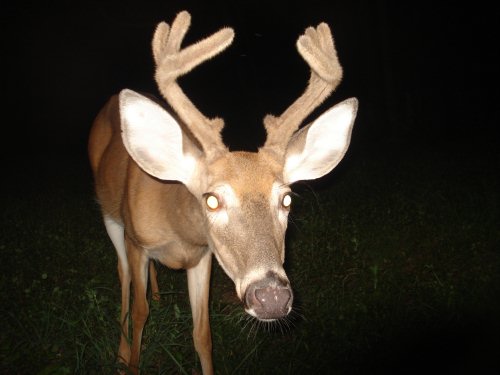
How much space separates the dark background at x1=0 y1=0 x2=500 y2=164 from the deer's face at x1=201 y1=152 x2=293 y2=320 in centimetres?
1072

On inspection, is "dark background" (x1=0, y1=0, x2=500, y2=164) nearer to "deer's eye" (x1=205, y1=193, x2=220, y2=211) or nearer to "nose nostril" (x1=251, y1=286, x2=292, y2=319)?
"deer's eye" (x1=205, y1=193, x2=220, y2=211)

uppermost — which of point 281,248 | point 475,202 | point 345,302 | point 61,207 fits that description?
point 281,248

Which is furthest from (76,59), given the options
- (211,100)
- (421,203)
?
(421,203)

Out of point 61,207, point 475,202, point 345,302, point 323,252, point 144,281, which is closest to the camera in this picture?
point 144,281

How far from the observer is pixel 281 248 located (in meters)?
2.48

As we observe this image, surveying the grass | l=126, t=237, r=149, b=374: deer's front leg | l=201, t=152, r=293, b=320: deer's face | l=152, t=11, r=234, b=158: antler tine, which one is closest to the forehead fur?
l=201, t=152, r=293, b=320: deer's face

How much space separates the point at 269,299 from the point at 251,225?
41cm

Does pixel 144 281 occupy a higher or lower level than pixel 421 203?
higher

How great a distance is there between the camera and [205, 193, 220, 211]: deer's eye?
255 cm

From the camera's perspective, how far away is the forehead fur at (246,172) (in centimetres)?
251

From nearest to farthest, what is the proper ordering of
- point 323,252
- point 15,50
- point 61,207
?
point 323,252, point 61,207, point 15,50

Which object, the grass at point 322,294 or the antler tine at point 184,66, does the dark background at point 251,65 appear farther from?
the antler tine at point 184,66

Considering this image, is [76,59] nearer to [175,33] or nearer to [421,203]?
[421,203]

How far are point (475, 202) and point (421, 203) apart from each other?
0.72m
